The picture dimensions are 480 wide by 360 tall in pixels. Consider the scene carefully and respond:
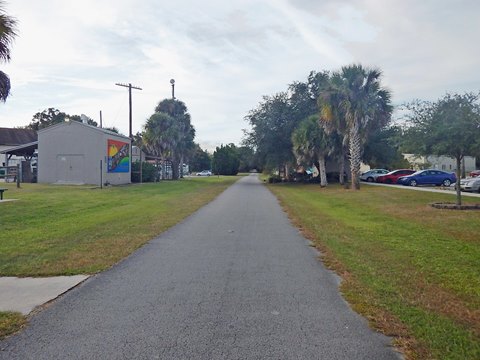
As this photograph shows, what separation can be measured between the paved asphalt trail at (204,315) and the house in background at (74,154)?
29.3 metres

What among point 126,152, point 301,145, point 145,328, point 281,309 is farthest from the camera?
point 126,152

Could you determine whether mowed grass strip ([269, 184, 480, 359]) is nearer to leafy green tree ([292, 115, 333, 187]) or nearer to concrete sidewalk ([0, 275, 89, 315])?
concrete sidewalk ([0, 275, 89, 315])

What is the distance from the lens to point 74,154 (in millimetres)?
36281

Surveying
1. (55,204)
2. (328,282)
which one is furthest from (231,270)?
(55,204)

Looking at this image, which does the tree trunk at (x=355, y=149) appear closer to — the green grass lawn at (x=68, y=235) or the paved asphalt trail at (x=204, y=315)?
the green grass lawn at (x=68, y=235)

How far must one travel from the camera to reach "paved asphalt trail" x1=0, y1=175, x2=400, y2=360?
13.1 ft

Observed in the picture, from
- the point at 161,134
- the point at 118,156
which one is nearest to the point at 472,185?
the point at 118,156

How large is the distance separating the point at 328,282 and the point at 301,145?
103 feet

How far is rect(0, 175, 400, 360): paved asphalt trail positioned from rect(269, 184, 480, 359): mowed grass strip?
35 cm

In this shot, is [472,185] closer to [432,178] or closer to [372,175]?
[432,178]

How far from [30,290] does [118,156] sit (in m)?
33.7

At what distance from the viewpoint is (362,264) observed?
25.1ft

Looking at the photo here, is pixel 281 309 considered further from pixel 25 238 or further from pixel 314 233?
pixel 25 238

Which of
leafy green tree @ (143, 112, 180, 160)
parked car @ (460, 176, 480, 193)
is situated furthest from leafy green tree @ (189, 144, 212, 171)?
parked car @ (460, 176, 480, 193)
